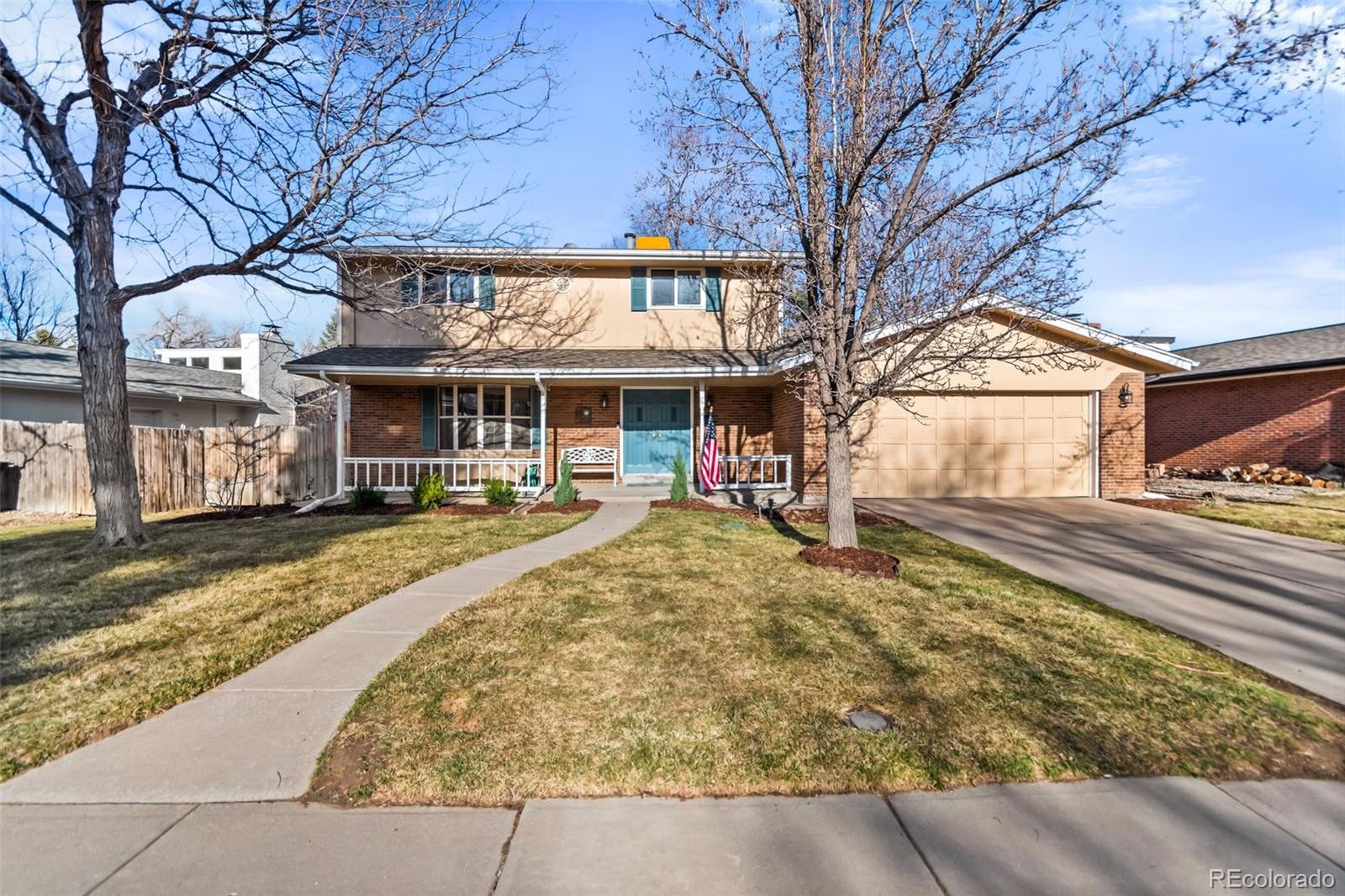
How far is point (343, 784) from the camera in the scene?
2.70 metres

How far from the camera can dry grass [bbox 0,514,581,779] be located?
341 centimetres

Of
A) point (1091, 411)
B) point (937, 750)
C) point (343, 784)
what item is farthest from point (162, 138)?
point (1091, 411)

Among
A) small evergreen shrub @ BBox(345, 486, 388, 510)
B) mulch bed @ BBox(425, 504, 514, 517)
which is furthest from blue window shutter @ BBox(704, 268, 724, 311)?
small evergreen shrub @ BBox(345, 486, 388, 510)

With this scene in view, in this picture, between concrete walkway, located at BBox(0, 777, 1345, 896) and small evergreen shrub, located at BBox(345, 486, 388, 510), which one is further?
small evergreen shrub, located at BBox(345, 486, 388, 510)

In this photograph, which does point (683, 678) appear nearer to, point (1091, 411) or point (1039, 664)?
point (1039, 664)

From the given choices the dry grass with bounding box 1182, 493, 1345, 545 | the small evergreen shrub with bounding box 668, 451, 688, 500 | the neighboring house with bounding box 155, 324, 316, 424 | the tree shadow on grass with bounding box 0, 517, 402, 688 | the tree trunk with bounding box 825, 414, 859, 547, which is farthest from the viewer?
the neighboring house with bounding box 155, 324, 316, 424

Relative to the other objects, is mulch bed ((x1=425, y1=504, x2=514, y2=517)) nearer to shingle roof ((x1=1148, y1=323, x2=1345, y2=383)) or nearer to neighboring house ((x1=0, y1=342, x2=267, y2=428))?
neighboring house ((x1=0, y1=342, x2=267, y2=428))

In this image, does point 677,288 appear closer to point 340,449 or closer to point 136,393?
point 340,449

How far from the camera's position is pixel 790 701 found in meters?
3.43

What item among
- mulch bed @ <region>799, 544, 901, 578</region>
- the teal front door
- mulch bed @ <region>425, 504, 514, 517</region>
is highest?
the teal front door

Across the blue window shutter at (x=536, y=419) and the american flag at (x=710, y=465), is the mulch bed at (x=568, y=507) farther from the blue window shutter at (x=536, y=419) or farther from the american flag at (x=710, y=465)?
the blue window shutter at (x=536, y=419)

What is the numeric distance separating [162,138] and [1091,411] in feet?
52.8

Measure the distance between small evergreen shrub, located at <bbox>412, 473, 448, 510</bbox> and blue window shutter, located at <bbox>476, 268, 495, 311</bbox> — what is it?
4268 mm

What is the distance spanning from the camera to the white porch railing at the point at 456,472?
12.2 m
